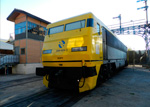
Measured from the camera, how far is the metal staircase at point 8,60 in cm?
1294

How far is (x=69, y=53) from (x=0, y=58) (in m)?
12.4

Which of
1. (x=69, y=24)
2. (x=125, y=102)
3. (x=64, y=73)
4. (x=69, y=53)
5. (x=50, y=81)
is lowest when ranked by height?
(x=125, y=102)

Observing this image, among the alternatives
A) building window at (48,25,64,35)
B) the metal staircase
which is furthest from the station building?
building window at (48,25,64,35)

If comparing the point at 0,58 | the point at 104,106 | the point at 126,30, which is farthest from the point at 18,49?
the point at 126,30

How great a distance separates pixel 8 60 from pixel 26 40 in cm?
341

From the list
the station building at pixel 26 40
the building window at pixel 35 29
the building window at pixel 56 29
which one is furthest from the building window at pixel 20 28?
the building window at pixel 56 29

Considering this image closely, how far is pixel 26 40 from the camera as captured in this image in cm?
1366

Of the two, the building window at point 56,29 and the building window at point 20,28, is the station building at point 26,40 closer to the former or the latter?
the building window at point 20,28

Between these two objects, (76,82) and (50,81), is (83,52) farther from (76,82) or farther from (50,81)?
(50,81)

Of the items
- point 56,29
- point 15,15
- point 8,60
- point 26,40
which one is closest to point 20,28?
point 15,15

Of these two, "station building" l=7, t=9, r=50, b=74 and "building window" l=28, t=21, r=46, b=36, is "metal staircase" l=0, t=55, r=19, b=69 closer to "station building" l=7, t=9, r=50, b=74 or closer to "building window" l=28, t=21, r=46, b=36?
"station building" l=7, t=9, r=50, b=74

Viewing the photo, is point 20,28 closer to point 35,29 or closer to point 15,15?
point 35,29

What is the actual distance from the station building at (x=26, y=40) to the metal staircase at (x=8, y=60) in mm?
504

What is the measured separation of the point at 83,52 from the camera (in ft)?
13.3
